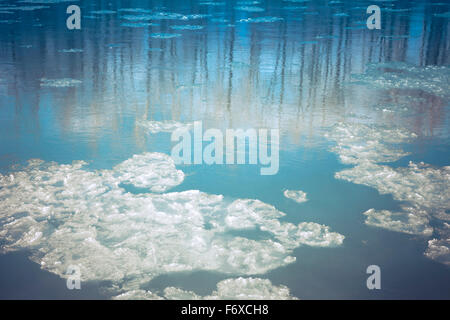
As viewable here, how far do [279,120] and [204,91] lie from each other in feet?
6.05

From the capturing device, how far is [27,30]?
45.2 feet

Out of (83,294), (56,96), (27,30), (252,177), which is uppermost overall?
(27,30)

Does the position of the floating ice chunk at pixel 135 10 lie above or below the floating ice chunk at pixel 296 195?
above

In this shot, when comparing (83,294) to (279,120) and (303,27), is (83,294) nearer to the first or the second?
(279,120)

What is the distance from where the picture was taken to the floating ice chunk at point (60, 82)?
819 cm

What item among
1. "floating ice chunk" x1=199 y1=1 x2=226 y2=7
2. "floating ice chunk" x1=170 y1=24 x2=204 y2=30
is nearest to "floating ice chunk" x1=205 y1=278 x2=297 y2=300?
"floating ice chunk" x1=170 y1=24 x2=204 y2=30

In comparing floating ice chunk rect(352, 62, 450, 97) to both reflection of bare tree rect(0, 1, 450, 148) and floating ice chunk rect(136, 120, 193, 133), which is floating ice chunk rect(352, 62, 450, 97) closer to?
reflection of bare tree rect(0, 1, 450, 148)

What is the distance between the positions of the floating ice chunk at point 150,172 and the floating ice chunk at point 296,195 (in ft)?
3.82

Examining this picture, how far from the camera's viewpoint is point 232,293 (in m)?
3.31

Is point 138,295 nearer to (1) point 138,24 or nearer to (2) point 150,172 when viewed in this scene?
(2) point 150,172

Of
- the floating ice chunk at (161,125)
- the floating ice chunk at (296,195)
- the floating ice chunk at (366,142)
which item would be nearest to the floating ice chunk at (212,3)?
the floating ice chunk at (161,125)

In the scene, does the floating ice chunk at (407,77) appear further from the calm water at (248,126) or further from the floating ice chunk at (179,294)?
the floating ice chunk at (179,294)

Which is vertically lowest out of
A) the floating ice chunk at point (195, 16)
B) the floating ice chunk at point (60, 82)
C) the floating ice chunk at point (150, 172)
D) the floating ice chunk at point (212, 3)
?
the floating ice chunk at point (150, 172)
